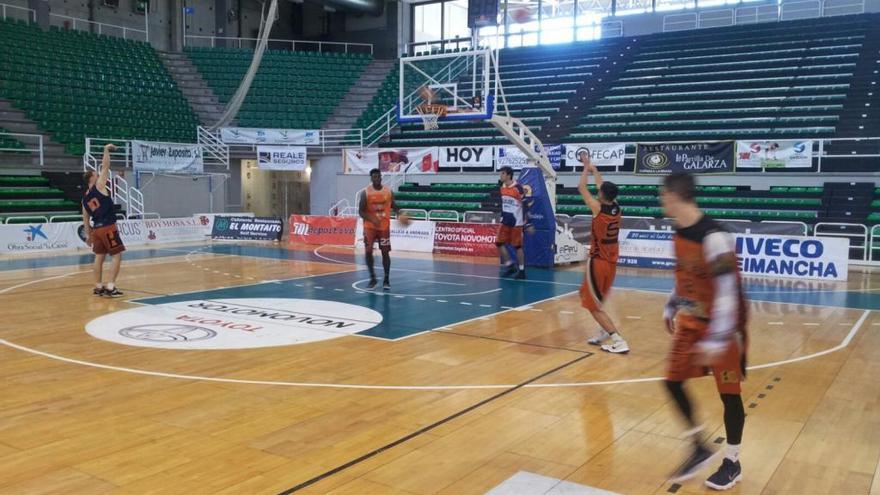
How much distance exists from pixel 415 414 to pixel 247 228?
1746 centimetres

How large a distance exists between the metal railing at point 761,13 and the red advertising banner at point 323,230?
18.5 meters

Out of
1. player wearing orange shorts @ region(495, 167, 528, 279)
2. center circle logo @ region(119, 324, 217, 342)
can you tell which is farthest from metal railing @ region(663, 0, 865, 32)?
center circle logo @ region(119, 324, 217, 342)

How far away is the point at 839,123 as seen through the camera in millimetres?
21672

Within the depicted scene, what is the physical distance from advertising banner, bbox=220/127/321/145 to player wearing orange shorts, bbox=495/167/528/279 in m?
15.7

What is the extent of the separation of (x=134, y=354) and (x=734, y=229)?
14.0 m

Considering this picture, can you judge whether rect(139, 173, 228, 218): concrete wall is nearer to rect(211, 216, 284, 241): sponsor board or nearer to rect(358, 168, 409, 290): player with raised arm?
rect(211, 216, 284, 241): sponsor board

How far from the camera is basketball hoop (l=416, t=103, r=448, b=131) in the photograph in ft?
53.9

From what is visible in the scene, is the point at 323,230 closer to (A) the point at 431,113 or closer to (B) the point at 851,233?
(A) the point at 431,113

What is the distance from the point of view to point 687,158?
814 inches

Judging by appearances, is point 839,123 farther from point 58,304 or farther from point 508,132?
point 58,304

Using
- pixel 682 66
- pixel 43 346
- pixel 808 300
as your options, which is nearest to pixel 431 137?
pixel 682 66

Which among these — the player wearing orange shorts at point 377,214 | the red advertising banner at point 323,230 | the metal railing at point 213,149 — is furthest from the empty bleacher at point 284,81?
the player wearing orange shorts at point 377,214

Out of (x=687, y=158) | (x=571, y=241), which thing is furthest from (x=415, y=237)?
(x=687, y=158)

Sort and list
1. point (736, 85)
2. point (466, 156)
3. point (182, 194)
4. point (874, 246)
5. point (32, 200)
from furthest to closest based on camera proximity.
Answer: point (736, 85)
point (182, 194)
point (466, 156)
point (32, 200)
point (874, 246)
